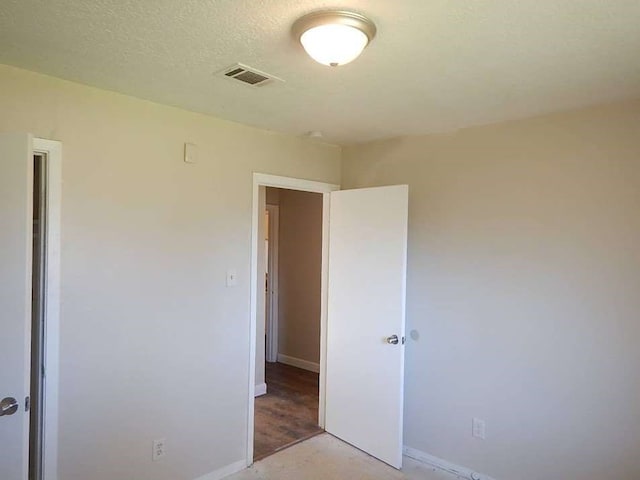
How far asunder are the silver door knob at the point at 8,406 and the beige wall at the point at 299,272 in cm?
367

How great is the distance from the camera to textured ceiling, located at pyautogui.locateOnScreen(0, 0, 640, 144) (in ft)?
4.75

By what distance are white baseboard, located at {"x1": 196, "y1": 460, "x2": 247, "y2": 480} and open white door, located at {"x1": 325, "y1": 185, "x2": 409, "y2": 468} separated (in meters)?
0.85

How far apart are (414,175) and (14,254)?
2.50m

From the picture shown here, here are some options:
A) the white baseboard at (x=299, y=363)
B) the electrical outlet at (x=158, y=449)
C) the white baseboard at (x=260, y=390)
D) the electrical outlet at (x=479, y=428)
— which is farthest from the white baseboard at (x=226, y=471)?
the white baseboard at (x=299, y=363)

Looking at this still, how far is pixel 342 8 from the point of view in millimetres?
1422

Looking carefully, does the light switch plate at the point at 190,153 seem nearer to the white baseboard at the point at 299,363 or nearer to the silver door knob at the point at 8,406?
the silver door knob at the point at 8,406

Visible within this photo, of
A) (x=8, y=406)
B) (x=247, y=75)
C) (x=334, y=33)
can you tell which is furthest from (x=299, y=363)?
(x=334, y=33)

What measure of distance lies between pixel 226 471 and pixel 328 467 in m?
0.70

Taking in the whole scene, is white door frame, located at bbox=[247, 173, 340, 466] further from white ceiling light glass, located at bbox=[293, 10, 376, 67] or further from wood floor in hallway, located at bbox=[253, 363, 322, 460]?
white ceiling light glass, located at bbox=[293, 10, 376, 67]

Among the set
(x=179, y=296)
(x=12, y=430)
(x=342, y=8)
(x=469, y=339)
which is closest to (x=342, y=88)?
(x=342, y=8)

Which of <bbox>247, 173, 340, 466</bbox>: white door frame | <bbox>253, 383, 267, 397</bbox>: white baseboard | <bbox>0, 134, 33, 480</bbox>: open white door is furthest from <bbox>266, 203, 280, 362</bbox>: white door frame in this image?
<bbox>0, 134, 33, 480</bbox>: open white door

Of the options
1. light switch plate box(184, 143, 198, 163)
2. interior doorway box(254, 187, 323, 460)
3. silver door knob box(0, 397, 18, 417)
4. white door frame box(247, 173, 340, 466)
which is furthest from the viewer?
interior doorway box(254, 187, 323, 460)

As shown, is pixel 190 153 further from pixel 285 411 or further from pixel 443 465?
pixel 443 465

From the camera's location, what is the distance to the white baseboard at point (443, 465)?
2.86m
